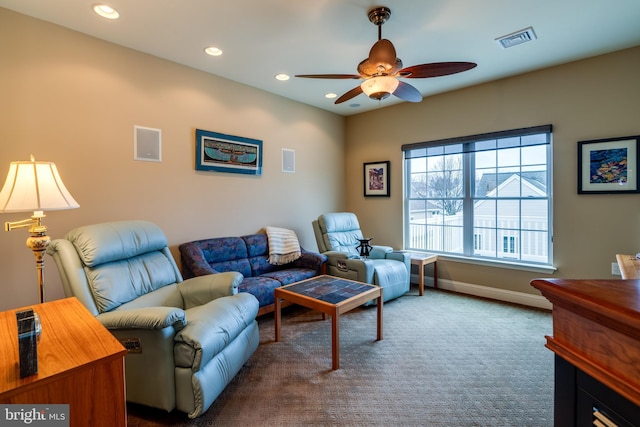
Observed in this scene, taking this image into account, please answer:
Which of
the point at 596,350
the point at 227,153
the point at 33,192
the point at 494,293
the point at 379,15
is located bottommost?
the point at 494,293

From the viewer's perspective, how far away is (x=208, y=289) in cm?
247

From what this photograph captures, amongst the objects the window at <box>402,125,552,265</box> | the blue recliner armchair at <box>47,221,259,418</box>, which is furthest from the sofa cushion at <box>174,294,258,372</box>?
the window at <box>402,125,552,265</box>

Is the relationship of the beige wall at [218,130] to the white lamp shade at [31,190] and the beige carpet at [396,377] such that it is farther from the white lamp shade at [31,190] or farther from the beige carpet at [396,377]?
the beige carpet at [396,377]

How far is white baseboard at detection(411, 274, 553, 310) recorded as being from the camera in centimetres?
360

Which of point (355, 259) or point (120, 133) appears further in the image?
point (355, 259)

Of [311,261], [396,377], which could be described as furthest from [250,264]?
[396,377]

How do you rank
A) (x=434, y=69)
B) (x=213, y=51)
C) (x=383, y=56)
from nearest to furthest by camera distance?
(x=383, y=56) < (x=434, y=69) < (x=213, y=51)

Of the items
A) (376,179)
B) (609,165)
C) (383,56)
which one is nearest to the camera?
(383,56)

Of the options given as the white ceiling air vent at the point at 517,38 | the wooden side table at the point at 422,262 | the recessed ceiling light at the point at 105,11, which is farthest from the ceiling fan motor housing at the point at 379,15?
the wooden side table at the point at 422,262

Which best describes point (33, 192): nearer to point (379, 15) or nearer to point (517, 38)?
point (379, 15)

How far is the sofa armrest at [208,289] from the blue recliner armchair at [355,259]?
1522 millimetres

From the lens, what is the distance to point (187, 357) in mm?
1771

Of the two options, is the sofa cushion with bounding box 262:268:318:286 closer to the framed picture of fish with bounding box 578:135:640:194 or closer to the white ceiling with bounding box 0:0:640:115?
the white ceiling with bounding box 0:0:640:115

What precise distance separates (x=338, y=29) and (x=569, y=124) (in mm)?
2702
